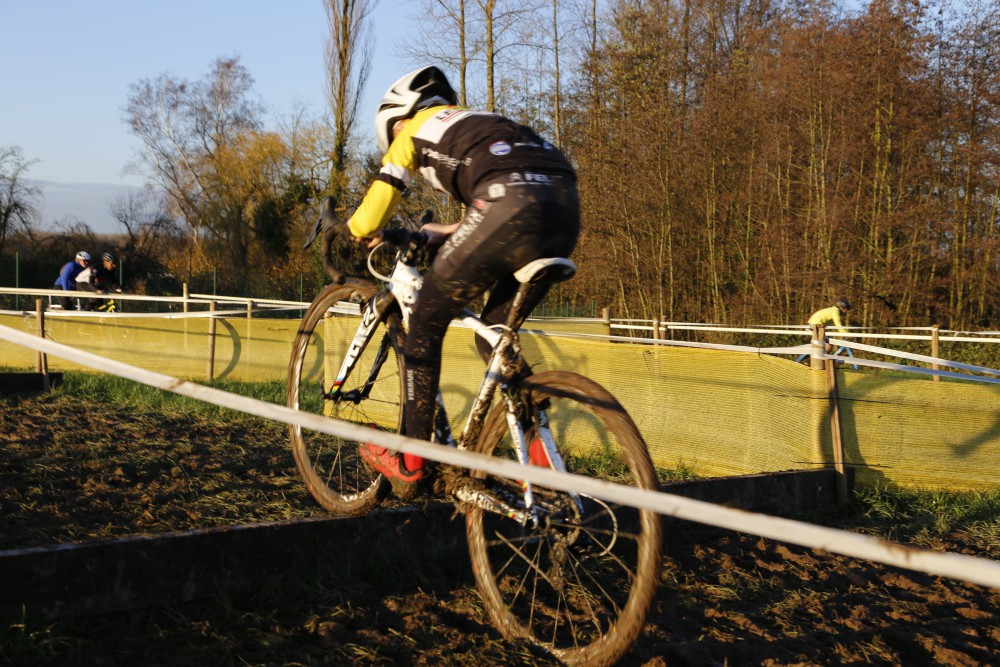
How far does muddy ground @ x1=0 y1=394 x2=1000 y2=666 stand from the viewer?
297 cm

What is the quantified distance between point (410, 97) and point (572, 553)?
173 cm

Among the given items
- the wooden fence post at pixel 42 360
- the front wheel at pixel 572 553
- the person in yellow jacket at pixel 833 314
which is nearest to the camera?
the front wheel at pixel 572 553

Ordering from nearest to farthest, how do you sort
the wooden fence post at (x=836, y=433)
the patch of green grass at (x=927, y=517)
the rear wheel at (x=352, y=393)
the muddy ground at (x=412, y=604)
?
the muddy ground at (x=412, y=604), the rear wheel at (x=352, y=393), the patch of green grass at (x=927, y=517), the wooden fence post at (x=836, y=433)

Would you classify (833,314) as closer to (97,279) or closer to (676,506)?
(97,279)

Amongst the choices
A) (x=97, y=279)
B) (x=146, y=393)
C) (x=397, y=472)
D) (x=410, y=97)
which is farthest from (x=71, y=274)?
(x=410, y=97)

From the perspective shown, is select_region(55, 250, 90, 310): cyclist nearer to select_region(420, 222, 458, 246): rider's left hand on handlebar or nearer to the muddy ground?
the muddy ground

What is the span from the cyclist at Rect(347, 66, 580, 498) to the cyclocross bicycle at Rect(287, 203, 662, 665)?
12cm

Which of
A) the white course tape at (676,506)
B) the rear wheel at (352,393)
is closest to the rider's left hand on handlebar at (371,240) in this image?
the rear wheel at (352,393)

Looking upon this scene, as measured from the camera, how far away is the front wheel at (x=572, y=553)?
9.02 ft

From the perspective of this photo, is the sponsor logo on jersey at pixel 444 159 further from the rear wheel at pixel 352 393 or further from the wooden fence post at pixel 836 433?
the wooden fence post at pixel 836 433

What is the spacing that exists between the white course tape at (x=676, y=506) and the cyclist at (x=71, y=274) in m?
16.1

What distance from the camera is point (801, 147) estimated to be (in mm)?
21375

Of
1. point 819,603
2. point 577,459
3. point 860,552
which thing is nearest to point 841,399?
point 577,459

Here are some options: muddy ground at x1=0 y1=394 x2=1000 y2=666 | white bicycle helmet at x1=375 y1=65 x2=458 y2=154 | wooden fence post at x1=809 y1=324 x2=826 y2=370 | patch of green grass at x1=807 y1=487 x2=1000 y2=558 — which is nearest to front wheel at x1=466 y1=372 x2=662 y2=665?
muddy ground at x1=0 y1=394 x2=1000 y2=666
